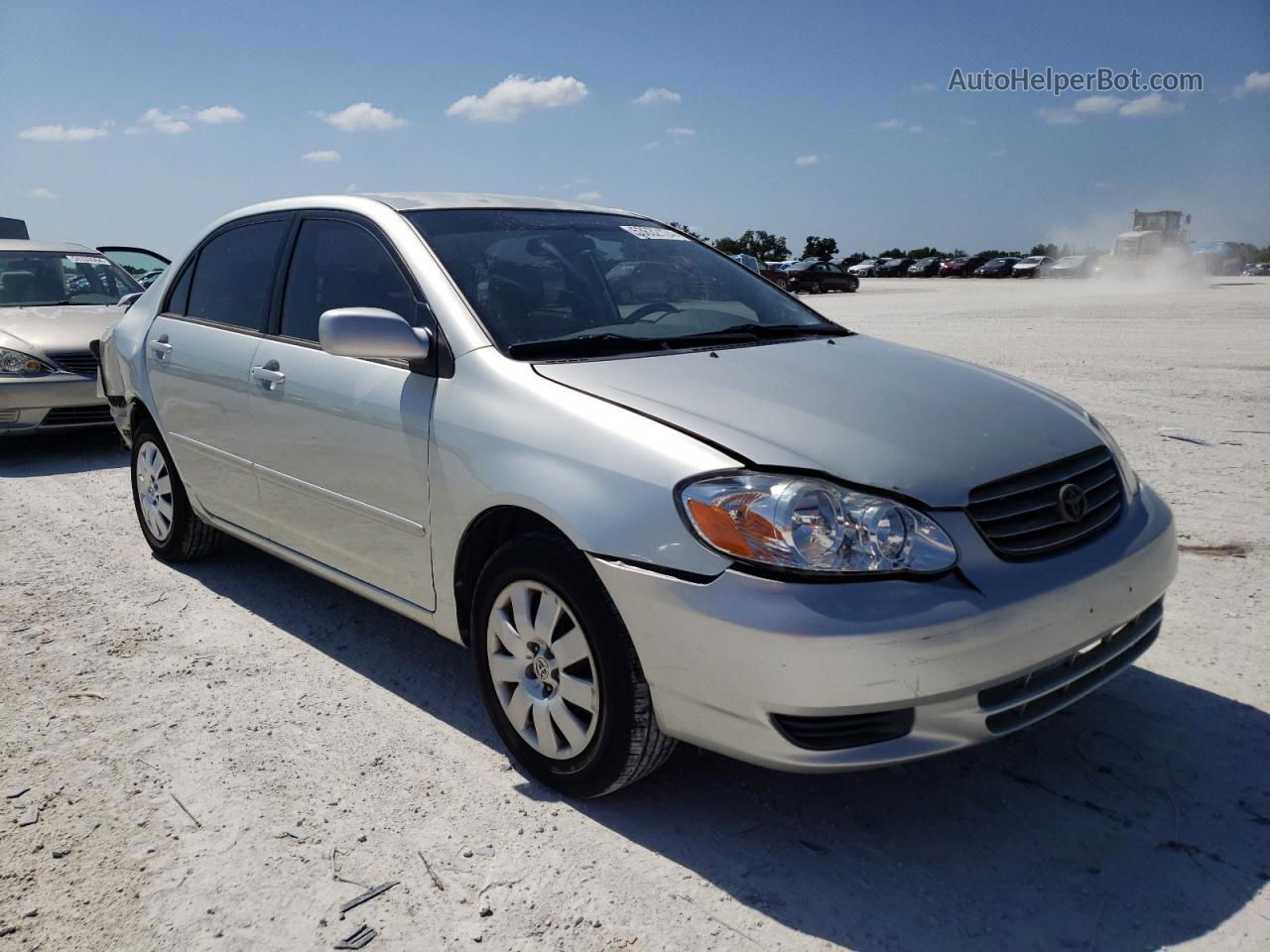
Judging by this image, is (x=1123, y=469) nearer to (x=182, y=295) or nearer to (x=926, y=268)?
(x=182, y=295)

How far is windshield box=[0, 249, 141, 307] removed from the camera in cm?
911

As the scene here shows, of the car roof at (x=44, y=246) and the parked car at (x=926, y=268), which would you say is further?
the parked car at (x=926, y=268)

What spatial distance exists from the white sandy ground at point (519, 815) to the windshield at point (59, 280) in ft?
18.6

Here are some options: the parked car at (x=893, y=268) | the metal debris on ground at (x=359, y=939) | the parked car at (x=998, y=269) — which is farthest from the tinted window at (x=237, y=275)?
the parked car at (x=893, y=268)

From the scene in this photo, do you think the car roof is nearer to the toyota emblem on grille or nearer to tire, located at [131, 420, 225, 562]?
tire, located at [131, 420, 225, 562]

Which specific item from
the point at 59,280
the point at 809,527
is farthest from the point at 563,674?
the point at 59,280

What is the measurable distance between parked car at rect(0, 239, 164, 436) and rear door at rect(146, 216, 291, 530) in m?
3.63

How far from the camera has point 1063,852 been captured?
260 cm

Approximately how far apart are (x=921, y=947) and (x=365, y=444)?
2238 millimetres

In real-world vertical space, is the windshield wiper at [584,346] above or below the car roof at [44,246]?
below

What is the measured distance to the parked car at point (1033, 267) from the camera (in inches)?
2031

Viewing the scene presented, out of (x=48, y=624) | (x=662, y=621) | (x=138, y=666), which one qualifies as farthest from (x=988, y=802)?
(x=48, y=624)

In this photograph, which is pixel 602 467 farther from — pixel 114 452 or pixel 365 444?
pixel 114 452

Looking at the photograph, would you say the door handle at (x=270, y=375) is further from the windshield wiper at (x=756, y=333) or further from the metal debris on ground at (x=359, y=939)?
the metal debris on ground at (x=359, y=939)
